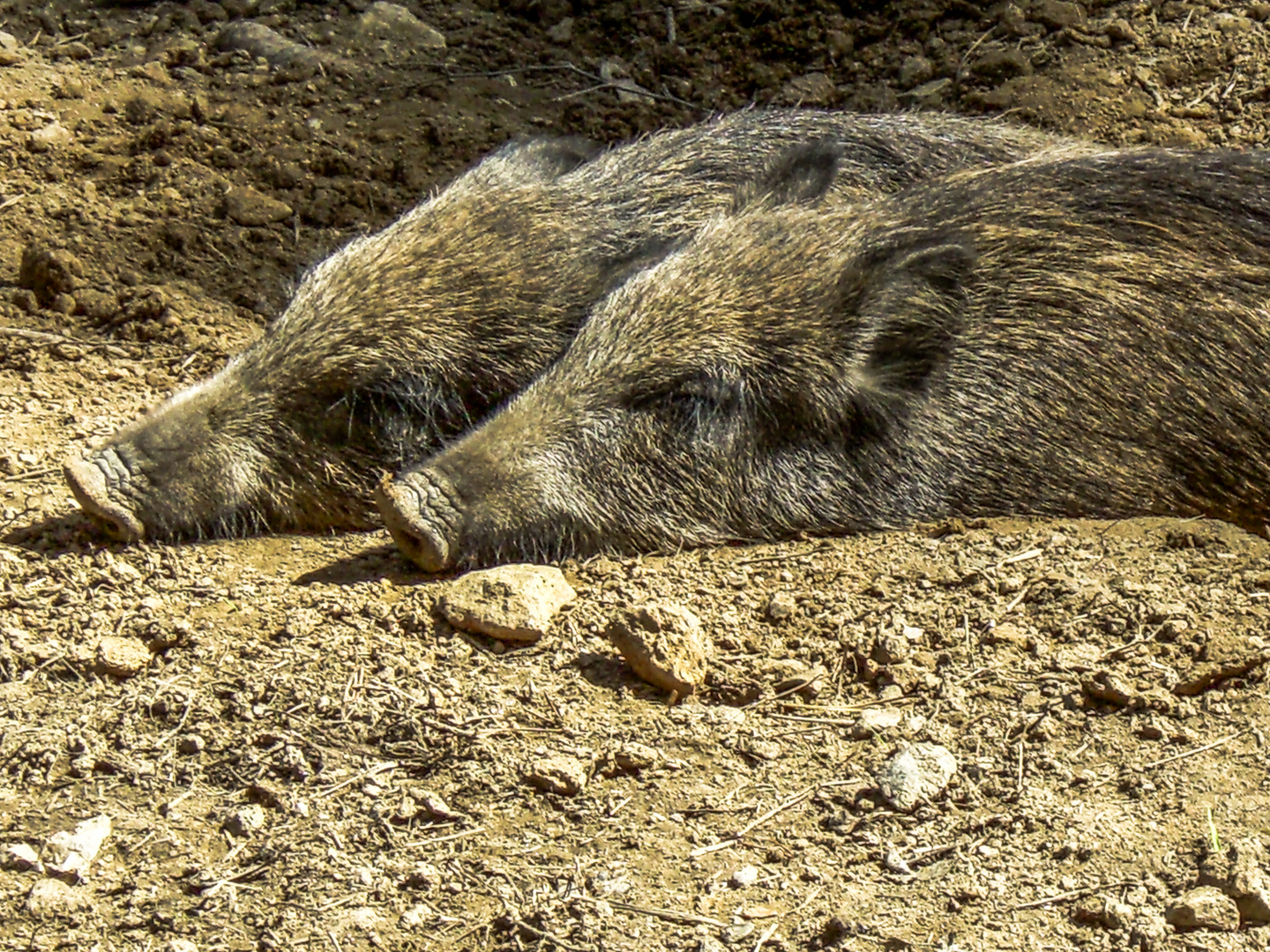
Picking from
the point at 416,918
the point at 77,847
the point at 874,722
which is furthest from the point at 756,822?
the point at 77,847

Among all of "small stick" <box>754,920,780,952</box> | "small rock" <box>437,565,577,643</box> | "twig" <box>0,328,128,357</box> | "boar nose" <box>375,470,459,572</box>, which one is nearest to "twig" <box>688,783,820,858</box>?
"small stick" <box>754,920,780,952</box>

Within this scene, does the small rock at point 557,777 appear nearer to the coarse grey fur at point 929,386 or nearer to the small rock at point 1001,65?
the coarse grey fur at point 929,386

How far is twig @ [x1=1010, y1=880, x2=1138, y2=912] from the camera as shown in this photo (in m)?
2.81

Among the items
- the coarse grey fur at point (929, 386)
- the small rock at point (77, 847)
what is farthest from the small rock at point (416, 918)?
the coarse grey fur at point (929, 386)

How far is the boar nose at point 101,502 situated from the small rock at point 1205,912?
2916 mm

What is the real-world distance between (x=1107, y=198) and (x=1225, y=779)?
7.57 ft

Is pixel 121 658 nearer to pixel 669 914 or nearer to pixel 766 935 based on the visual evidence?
pixel 669 914

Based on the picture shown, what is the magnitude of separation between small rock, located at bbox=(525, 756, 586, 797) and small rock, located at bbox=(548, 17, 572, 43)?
4.58 meters

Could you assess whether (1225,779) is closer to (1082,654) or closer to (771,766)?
(1082,654)

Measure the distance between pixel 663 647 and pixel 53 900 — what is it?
1.34 meters

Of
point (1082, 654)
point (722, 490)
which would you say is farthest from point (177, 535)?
point (1082, 654)

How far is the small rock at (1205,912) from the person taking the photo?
8.86 ft

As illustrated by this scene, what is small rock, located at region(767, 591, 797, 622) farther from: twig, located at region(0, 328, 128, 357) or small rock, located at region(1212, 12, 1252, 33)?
small rock, located at region(1212, 12, 1252, 33)

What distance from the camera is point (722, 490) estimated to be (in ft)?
15.2
